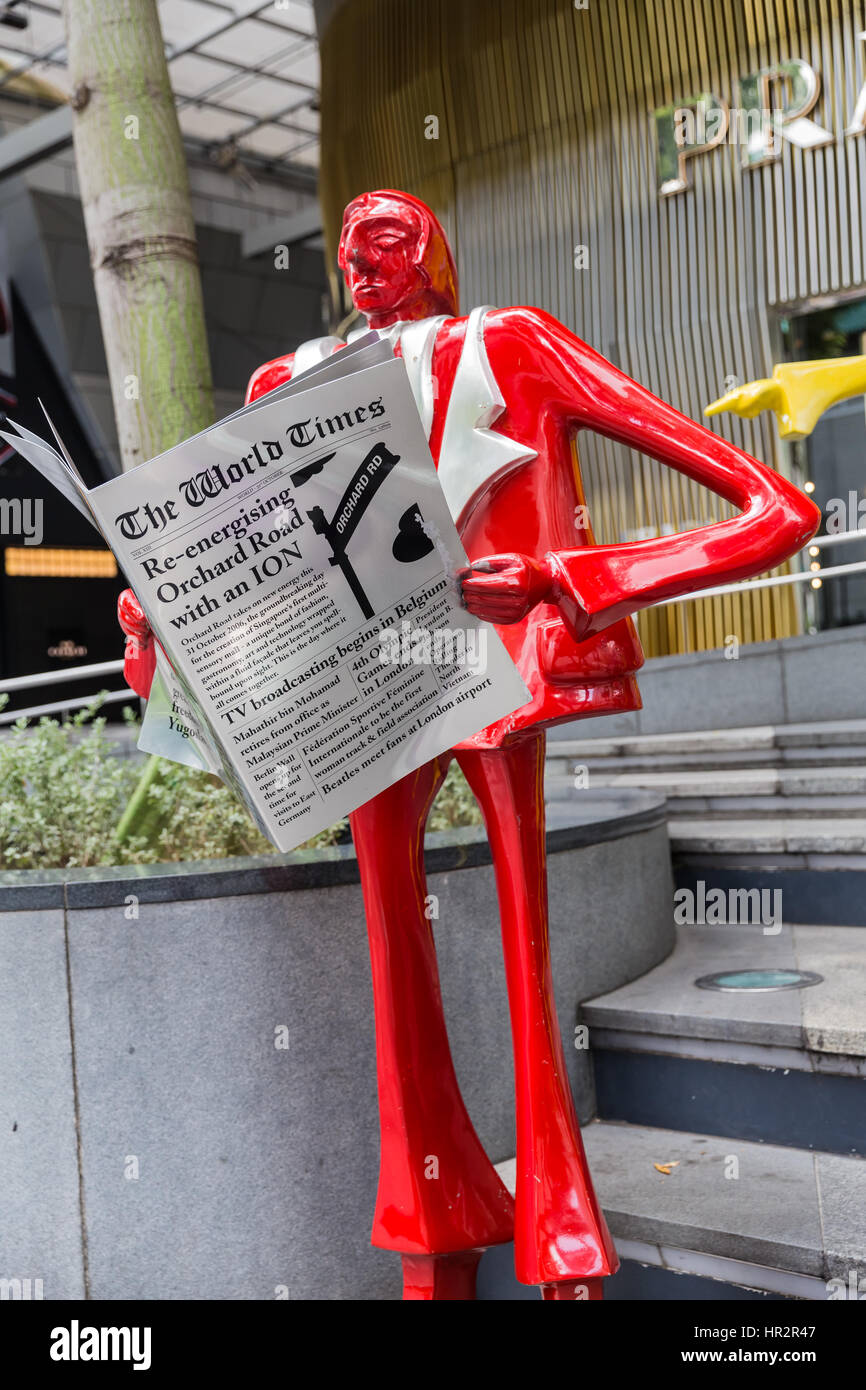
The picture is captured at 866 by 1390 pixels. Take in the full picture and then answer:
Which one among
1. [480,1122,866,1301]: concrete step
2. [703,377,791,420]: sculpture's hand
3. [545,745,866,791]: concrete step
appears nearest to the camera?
[480,1122,866,1301]: concrete step

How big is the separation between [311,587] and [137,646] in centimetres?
58

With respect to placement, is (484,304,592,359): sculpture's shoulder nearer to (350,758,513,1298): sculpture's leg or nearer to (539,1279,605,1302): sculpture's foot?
(350,758,513,1298): sculpture's leg

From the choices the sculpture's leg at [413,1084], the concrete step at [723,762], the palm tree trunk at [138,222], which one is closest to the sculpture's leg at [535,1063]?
the sculpture's leg at [413,1084]

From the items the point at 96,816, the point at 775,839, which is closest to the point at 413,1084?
the point at 96,816

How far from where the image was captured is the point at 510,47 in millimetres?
9344

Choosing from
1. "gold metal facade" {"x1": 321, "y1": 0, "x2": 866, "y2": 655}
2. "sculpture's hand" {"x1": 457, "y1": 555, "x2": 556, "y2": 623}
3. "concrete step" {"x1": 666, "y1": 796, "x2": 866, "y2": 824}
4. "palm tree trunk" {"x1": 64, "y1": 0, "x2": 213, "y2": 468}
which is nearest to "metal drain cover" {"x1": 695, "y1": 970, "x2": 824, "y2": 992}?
"concrete step" {"x1": 666, "y1": 796, "x2": 866, "y2": 824}

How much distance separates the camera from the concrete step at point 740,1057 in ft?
8.87

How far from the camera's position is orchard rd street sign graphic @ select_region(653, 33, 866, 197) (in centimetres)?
788

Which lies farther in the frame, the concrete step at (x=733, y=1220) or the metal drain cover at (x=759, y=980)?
the metal drain cover at (x=759, y=980)

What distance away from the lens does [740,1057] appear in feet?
9.41

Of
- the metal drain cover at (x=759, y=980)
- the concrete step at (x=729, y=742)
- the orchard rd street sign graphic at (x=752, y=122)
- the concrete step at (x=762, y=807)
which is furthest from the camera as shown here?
the orchard rd street sign graphic at (x=752, y=122)

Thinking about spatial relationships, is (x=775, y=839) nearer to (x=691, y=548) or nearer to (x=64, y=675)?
(x=64, y=675)

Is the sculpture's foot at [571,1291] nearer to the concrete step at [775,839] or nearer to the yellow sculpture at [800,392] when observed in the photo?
the yellow sculpture at [800,392]

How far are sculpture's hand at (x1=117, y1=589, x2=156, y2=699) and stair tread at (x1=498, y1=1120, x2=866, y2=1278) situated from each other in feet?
4.67
